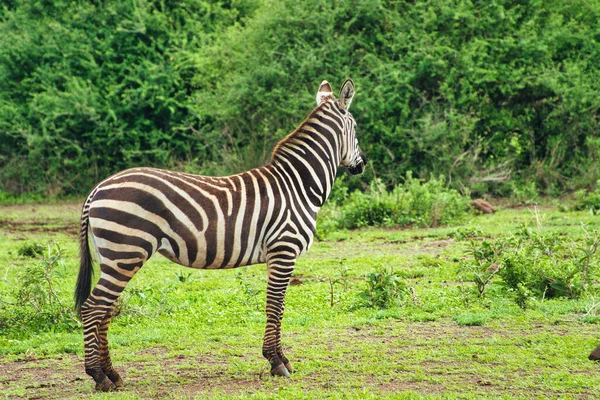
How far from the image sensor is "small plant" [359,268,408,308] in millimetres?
9461

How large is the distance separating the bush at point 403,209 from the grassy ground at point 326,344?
4.01 m

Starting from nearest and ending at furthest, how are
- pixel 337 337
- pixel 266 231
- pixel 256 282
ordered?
pixel 266 231 < pixel 337 337 < pixel 256 282

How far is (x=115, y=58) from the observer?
2400 cm

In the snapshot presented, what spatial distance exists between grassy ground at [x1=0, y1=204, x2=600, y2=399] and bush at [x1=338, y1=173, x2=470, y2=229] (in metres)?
4.01

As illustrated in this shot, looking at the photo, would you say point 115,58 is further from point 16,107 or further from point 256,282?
point 256,282

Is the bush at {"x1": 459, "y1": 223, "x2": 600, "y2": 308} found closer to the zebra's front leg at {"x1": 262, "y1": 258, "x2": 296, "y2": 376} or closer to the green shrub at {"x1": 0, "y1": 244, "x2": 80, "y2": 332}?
the zebra's front leg at {"x1": 262, "y1": 258, "x2": 296, "y2": 376}

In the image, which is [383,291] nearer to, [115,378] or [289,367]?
[289,367]

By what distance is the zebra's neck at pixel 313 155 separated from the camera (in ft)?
24.7

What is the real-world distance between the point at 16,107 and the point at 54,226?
7357 millimetres

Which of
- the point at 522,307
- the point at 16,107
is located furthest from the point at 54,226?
the point at 522,307

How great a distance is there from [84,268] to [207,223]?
1.10 metres

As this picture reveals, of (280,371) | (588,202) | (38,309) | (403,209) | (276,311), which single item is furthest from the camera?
(588,202)

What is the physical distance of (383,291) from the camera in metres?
9.52

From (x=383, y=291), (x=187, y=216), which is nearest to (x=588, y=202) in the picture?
(x=383, y=291)
